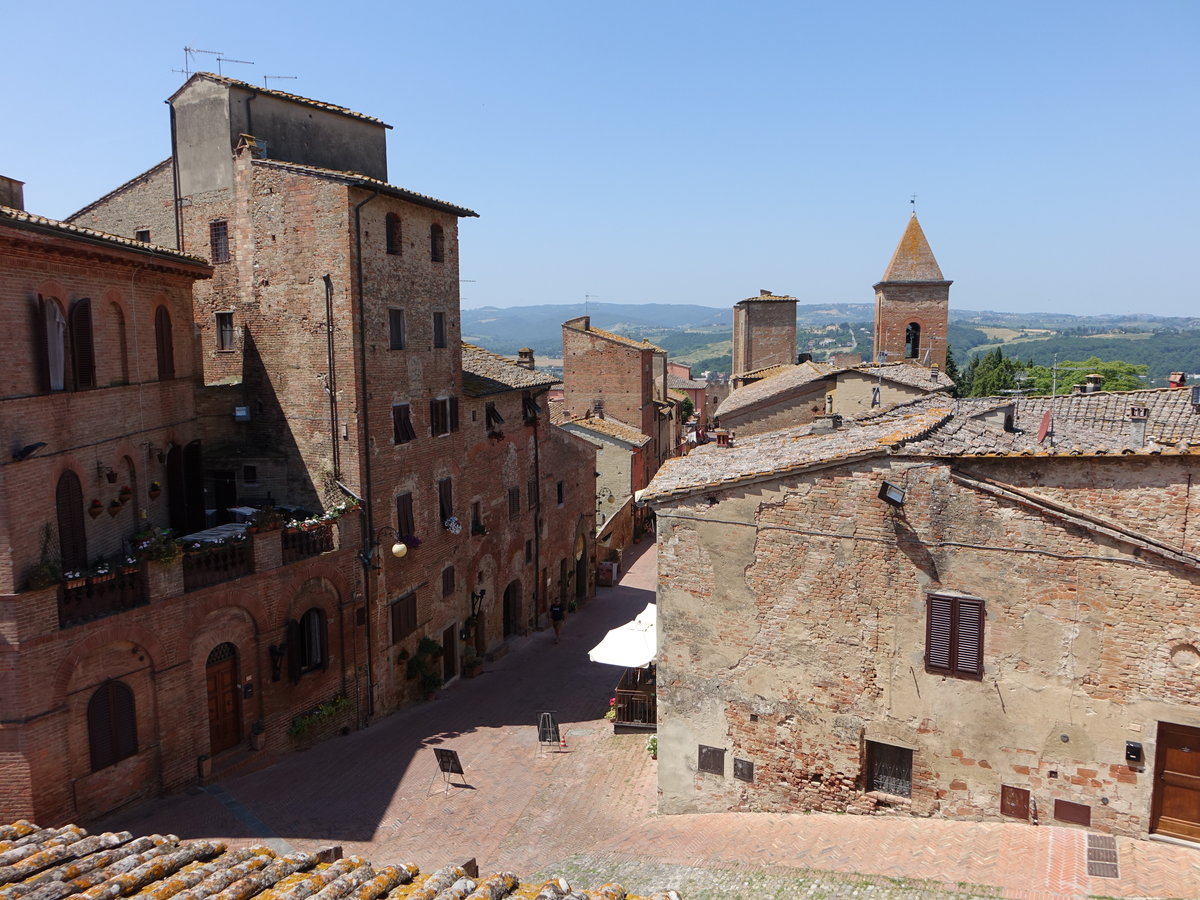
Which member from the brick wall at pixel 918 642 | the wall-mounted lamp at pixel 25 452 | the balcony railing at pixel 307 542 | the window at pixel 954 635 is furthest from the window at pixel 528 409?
the window at pixel 954 635

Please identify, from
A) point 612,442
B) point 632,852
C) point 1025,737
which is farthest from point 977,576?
point 612,442

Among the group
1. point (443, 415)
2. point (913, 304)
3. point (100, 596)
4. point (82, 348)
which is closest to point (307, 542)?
point (100, 596)

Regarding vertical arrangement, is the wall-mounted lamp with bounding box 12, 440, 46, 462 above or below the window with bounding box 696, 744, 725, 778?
above

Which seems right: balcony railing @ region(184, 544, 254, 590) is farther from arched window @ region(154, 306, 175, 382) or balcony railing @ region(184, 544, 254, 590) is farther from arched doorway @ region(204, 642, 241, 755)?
arched window @ region(154, 306, 175, 382)

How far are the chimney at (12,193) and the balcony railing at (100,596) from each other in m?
9.83

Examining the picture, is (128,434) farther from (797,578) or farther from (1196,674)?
(1196,674)

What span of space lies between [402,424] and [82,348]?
29.5 ft

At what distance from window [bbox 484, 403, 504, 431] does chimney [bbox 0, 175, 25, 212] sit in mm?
15197

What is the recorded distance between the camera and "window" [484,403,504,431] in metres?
31.1

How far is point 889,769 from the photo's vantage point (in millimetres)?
15516

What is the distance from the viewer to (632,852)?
15898 millimetres

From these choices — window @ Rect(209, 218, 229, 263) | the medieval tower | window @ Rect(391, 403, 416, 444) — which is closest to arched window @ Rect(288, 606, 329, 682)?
window @ Rect(391, 403, 416, 444)

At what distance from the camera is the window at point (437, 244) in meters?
27.5

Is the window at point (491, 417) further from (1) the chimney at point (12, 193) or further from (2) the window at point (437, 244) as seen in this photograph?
(1) the chimney at point (12, 193)
